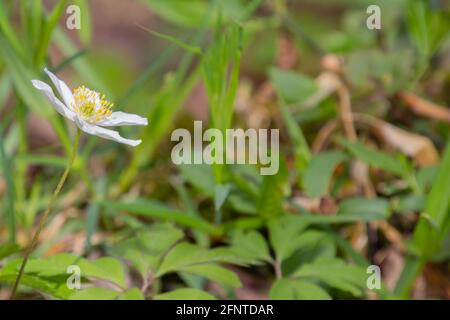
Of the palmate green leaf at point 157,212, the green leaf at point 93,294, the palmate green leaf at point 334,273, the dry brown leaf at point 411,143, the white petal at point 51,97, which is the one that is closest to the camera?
the white petal at point 51,97

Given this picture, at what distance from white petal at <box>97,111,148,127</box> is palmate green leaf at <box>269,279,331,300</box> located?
0.93 ft

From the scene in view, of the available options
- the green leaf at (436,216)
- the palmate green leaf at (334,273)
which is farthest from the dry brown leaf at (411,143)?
the palmate green leaf at (334,273)

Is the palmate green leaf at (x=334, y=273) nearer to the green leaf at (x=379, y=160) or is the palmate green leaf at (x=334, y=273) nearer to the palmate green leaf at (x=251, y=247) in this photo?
the palmate green leaf at (x=251, y=247)

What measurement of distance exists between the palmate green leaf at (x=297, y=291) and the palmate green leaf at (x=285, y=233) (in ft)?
0.23

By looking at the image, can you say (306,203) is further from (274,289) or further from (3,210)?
(3,210)

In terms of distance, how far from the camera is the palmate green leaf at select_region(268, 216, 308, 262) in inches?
36.0

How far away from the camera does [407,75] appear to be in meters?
1.32

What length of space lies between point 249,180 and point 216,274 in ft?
0.98

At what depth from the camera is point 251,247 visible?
0.90 metres

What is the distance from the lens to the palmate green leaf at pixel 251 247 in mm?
876

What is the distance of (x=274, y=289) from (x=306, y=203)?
34 centimetres

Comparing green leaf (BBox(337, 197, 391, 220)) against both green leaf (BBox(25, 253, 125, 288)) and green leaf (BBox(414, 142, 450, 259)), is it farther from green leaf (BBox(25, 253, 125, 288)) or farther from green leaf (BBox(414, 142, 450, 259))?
green leaf (BBox(25, 253, 125, 288))

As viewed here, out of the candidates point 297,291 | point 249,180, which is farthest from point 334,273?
point 249,180

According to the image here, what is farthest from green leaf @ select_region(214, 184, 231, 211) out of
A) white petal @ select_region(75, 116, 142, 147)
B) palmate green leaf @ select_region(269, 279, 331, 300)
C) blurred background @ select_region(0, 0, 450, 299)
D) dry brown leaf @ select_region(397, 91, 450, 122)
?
dry brown leaf @ select_region(397, 91, 450, 122)
